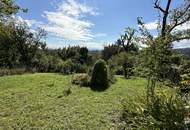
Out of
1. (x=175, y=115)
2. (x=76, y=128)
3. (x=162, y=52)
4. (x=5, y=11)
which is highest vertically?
(x=5, y=11)

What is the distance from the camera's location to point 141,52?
8.62 metres

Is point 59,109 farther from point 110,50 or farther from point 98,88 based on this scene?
point 110,50

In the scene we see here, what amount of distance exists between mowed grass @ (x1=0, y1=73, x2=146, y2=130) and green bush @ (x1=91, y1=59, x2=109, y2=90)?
40.5 inches

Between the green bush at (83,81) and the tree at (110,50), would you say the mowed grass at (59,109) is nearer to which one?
the green bush at (83,81)

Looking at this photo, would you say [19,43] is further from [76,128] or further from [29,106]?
[76,128]

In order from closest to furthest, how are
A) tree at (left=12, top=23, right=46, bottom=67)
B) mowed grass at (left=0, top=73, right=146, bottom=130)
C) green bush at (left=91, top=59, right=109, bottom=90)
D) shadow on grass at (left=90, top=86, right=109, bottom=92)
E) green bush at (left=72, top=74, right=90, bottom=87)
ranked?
mowed grass at (left=0, top=73, right=146, bottom=130) → shadow on grass at (left=90, top=86, right=109, bottom=92) → green bush at (left=91, top=59, right=109, bottom=90) → green bush at (left=72, top=74, right=90, bottom=87) → tree at (left=12, top=23, right=46, bottom=67)

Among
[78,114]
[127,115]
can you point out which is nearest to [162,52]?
[127,115]

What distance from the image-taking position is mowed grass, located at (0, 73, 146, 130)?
677 centimetres

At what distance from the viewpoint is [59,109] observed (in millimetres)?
8367

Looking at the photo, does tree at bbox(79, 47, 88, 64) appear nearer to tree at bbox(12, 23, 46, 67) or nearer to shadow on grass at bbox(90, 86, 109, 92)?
tree at bbox(12, 23, 46, 67)

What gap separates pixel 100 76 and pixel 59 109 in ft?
17.9

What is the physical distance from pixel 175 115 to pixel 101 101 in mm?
5104

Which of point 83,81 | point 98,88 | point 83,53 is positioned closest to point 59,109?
point 98,88

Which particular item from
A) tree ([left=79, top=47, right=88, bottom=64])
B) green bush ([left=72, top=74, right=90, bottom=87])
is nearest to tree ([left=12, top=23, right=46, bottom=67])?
tree ([left=79, top=47, right=88, bottom=64])
